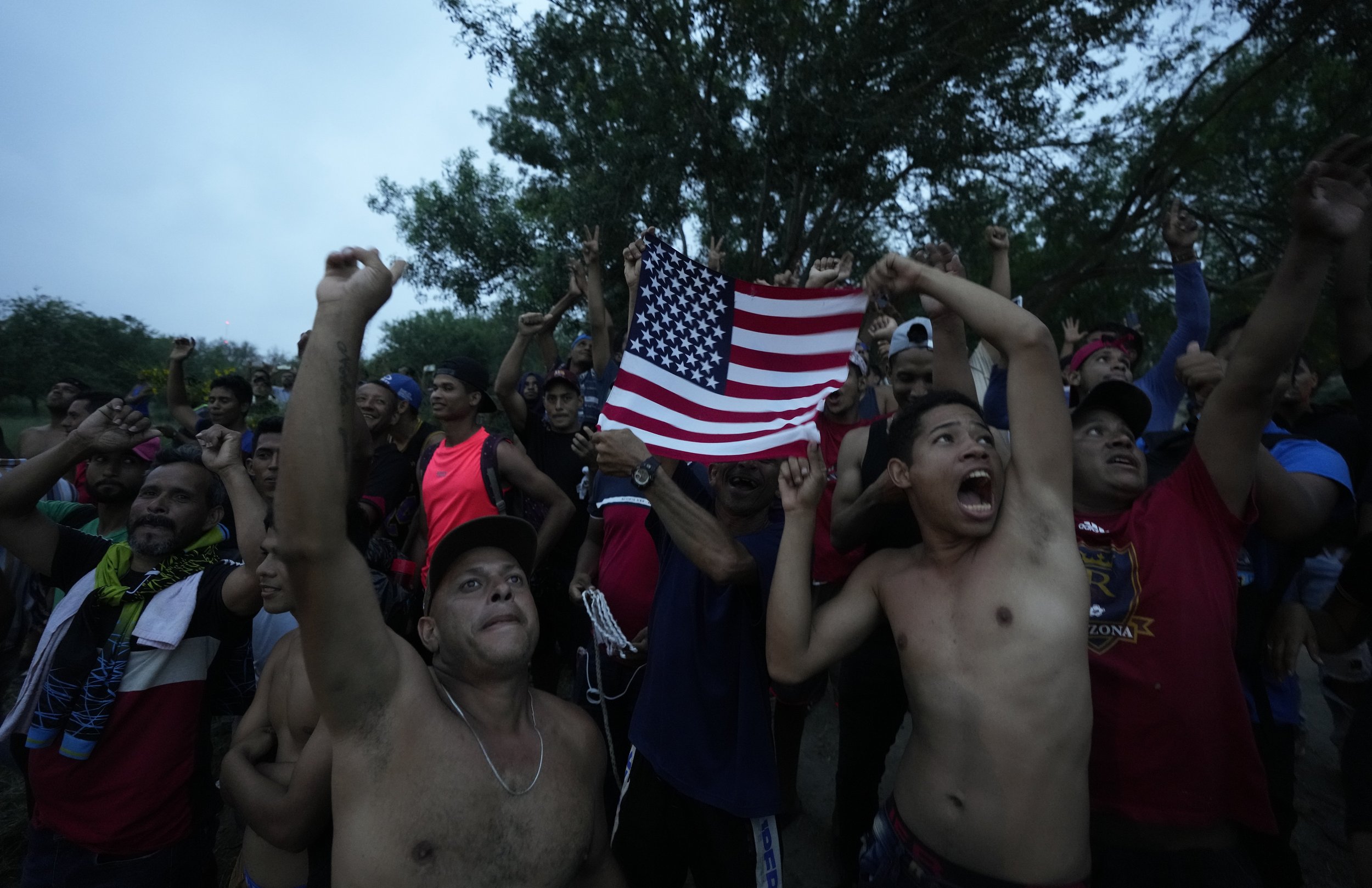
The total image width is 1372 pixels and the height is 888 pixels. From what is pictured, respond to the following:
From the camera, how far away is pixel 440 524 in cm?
428

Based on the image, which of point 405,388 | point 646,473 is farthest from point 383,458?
point 646,473

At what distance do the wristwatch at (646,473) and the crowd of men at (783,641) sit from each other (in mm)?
18

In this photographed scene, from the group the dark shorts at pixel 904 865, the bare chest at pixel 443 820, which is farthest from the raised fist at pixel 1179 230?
the bare chest at pixel 443 820

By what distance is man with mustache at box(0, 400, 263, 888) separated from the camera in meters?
2.76

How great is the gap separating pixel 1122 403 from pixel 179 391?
7.99m

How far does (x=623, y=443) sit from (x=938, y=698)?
1.35m

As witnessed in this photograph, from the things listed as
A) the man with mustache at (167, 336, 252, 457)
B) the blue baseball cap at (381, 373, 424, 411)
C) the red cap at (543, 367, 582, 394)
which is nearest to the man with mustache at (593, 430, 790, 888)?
the red cap at (543, 367, 582, 394)

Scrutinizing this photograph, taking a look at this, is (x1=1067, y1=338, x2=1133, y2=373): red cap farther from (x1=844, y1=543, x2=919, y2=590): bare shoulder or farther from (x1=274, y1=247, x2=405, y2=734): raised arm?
(x1=274, y1=247, x2=405, y2=734): raised arm

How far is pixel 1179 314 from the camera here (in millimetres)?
3709

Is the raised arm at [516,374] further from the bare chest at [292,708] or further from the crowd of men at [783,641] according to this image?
the bare chest at [292,708]

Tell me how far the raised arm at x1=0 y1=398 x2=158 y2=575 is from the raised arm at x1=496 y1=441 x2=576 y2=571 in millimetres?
1883

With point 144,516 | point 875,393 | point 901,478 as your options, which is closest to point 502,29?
point 875,393

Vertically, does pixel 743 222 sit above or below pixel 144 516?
above

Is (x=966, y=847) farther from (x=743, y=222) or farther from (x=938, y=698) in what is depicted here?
(x=743, y=222)
